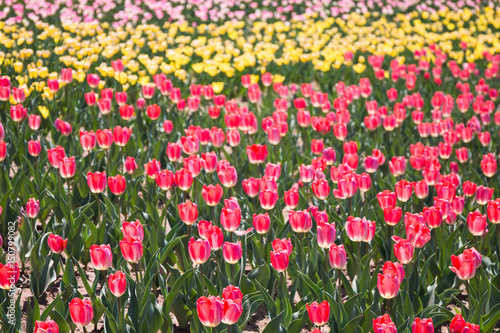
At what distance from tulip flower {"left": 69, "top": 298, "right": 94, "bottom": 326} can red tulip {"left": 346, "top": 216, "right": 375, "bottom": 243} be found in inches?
52.4

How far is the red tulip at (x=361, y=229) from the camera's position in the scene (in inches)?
119

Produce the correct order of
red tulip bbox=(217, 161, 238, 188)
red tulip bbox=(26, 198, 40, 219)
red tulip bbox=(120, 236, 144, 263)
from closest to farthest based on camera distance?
red tulip bbox=(120, 236, 144, 263), red tulip bbox=(26, 198, 40, 219), red tulip bbox=(217, 161, 238, 188)

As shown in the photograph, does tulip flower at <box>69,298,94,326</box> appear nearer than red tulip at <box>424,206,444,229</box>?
Yes

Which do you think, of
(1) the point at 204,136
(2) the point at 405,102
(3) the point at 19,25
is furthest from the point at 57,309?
(3) the point at 19,25

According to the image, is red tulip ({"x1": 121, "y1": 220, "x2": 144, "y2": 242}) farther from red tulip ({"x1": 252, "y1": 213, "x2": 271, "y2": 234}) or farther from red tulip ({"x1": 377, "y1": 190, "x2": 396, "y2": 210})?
red tulip ({"x1": 377, "y1": 190, "x2": 396, "y2": 210})

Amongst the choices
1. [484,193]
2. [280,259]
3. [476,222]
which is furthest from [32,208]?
[484,193]

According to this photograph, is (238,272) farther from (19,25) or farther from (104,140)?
(19,25)

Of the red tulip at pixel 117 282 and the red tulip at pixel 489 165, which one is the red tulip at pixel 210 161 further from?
the red tulip at pixel 489 165

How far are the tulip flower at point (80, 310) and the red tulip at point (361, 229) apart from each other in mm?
1330

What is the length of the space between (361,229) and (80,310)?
4.60 feet

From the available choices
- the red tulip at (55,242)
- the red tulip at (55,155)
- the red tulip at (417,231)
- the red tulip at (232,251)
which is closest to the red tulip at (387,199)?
the red tulip at (417,231)

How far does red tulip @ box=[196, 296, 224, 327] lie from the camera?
230 cm

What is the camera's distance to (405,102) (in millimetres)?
6234

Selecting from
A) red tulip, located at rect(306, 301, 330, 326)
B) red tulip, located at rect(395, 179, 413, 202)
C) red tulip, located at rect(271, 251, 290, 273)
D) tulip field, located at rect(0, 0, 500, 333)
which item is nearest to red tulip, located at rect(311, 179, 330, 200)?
tulip field, located at rect(0, 0, 500, 333)
